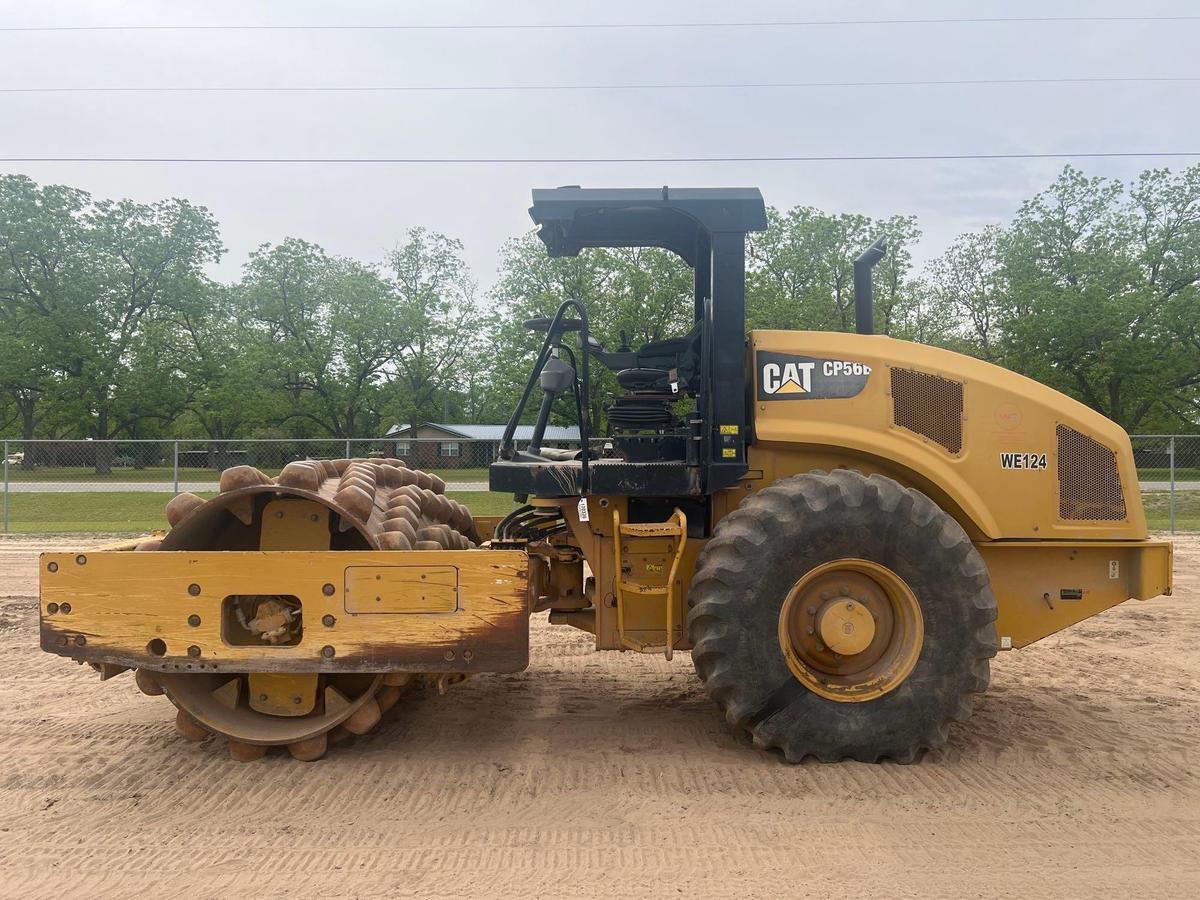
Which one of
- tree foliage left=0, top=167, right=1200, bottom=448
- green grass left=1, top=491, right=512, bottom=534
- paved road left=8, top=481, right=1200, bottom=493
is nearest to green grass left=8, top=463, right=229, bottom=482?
paved road left=8, top=481, right=1200, bottom=493

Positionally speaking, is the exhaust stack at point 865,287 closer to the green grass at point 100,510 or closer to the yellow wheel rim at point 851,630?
the yellow wheel rim at point 851,630

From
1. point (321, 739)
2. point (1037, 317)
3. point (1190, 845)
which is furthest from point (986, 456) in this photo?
point (1037, 317)

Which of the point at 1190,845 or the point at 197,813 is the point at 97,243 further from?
the point at 1190,845

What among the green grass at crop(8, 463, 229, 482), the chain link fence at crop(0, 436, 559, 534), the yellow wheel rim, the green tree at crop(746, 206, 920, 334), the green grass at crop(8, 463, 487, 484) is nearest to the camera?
the yellow wheel rim

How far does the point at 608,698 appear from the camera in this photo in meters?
5.07

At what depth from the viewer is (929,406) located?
14.1 ft

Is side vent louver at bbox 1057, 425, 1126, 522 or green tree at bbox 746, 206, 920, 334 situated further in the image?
green tree at bbox 746, 206, 920, 334

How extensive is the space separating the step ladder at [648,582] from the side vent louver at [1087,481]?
200cm

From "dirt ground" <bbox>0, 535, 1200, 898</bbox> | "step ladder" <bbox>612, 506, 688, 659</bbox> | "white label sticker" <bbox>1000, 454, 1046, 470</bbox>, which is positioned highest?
"white label sticker" <bbox>1000, 454, 1046, 470</bbox>

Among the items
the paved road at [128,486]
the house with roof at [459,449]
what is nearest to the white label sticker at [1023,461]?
the house with roof at [459,449]

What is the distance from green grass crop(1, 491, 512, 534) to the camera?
1437cm

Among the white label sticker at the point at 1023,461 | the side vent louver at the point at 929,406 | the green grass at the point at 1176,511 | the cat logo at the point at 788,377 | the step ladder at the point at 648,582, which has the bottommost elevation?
the green grass at the point at 1176,511

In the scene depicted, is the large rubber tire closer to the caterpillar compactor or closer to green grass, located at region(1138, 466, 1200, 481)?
the caterpillar compactor

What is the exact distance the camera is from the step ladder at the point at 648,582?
407 cm
